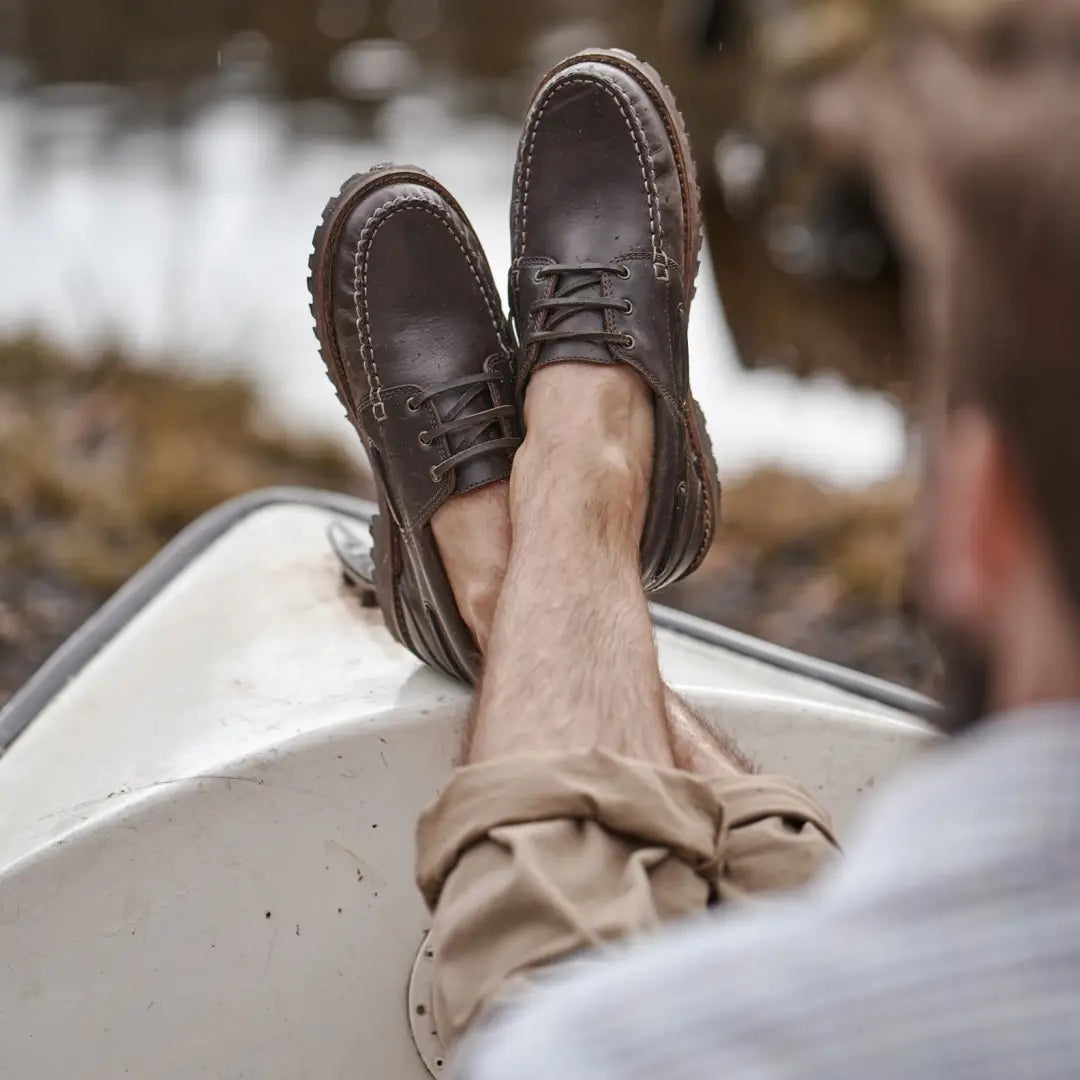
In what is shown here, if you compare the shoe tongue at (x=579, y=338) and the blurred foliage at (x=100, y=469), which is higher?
the shoe tongue at (x=579, y=338)

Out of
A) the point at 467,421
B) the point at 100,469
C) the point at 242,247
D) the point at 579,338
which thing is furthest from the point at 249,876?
the point at 242,247

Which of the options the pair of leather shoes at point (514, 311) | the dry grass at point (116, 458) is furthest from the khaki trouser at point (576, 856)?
the dry grass at point (116, 458)

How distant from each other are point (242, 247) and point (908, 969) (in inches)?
151

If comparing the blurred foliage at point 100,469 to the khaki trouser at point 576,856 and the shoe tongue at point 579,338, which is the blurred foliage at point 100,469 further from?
the khaki trouser at point 576,856

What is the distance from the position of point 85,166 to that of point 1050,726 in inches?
178

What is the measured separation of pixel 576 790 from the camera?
0.89m

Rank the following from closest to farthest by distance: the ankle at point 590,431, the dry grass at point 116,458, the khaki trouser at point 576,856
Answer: the khaki trouser at point 576,856
the ankle at point 590,431
the dry grass at point 116,458

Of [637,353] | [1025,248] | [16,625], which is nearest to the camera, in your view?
[1025,248]

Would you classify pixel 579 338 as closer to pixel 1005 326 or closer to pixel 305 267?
pixel 1005 326

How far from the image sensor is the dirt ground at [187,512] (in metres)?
2.57

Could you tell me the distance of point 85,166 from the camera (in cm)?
460

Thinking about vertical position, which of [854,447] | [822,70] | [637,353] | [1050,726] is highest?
[1050,726]

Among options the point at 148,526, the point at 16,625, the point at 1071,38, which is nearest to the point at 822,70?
the point at 148,526

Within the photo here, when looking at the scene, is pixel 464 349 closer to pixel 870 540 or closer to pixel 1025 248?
pixel 1025 248
